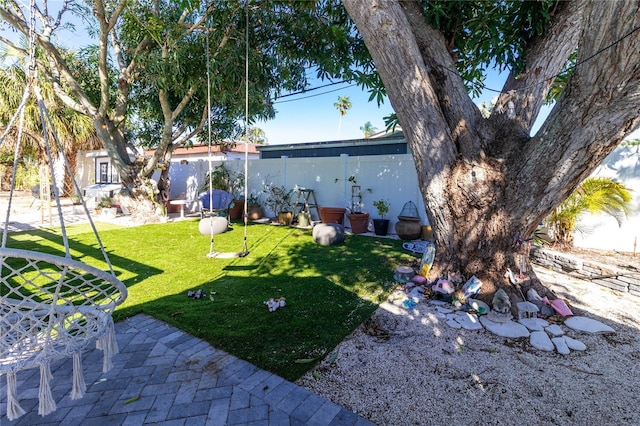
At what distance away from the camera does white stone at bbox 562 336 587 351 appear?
282 centimetres

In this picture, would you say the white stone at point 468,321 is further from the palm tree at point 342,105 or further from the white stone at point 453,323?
the palm tree at point 342,105

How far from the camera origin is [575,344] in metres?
2.88

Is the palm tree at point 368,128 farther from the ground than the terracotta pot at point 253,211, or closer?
farther from the ground

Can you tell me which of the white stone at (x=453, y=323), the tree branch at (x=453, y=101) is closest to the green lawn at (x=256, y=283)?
the white stone at (x=453, y=323)

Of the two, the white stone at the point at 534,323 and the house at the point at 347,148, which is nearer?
the white stone at the point at 534,323

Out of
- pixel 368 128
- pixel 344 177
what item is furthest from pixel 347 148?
pixel 368 128

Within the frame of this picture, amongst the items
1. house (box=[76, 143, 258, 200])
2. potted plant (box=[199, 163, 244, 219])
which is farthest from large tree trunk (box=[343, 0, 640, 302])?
potted plant (box=[199, 163, 244, 219])

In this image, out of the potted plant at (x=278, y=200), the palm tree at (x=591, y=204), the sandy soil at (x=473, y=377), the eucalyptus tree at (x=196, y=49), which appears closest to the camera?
the sandy soil at (x=473, y=377)

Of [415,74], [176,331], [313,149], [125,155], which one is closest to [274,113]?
[125,155]

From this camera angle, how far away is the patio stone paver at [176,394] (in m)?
1.95

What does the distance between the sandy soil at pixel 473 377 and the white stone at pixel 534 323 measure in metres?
0.20

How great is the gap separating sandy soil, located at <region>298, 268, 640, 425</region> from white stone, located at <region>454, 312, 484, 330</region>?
0.12 m

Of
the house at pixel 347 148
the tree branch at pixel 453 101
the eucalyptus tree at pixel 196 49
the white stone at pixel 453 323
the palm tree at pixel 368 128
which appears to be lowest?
the white stone at pixel 453 323

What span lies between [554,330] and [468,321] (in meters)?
0.79
